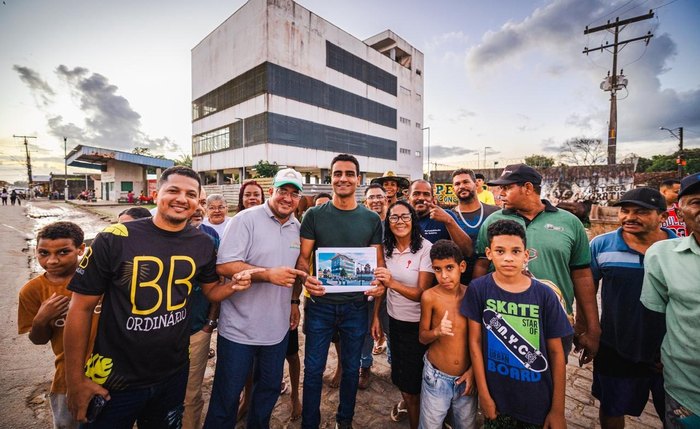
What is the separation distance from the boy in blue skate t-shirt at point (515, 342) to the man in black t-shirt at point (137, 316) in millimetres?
2322

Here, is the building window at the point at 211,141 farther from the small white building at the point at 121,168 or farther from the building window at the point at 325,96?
the building window at the point at 325,96

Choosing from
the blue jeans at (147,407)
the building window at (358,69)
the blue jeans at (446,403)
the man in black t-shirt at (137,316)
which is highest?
the building window at (358,69)

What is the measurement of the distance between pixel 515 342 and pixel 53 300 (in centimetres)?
354

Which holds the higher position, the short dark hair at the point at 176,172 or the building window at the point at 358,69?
the building window at the point at 358,69

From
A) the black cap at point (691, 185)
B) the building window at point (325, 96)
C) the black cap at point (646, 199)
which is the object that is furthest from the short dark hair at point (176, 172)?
the building window at point (325, 96)

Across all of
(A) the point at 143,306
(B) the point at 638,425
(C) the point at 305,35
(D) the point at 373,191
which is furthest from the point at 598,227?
(C) the point at 305,35

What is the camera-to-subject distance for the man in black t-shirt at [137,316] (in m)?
1.89

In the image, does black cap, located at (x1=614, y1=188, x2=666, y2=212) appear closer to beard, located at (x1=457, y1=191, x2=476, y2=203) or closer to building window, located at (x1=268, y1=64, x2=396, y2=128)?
Answer: beard, located at (x1=457, y1=191, x2=476, y2=203)

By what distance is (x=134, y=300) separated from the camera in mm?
1977

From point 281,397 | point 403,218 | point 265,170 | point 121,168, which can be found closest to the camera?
point 403,218

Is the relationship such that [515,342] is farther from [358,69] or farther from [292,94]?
[358,69]

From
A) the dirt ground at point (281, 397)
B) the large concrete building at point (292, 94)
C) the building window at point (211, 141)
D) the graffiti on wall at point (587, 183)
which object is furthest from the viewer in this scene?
the building window at point (211, 141)

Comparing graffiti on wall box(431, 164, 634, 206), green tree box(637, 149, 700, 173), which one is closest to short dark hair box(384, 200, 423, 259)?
graffiti on wall box(431, 164, 634, 206)

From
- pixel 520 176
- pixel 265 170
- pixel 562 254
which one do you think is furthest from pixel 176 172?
pixel 265 170
